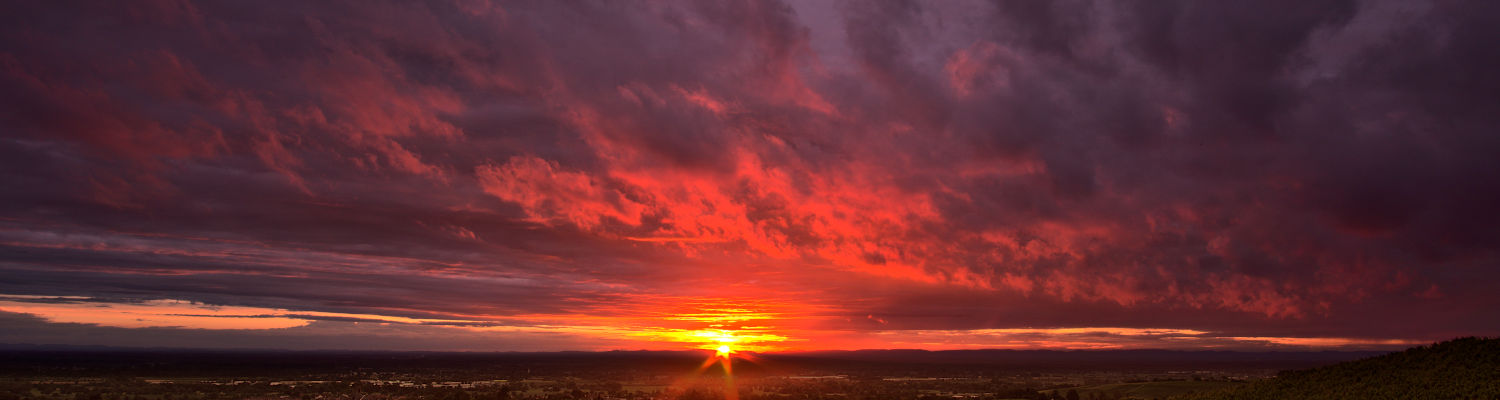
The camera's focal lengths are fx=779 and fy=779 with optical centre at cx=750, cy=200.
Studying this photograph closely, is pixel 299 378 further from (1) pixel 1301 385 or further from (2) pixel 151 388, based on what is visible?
(1) pixel 1301 385

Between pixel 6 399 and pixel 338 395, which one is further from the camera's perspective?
pixel 338 395

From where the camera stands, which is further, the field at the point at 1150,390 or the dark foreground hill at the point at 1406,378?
the field at the point at 1150,390

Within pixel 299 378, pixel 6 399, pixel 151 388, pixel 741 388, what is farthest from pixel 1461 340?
pixel 299 378

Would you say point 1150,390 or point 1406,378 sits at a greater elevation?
point 1406,378

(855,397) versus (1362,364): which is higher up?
(1362,364)

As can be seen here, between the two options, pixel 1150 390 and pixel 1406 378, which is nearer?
pixel 1406 378

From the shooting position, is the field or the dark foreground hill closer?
the dark foreground hill

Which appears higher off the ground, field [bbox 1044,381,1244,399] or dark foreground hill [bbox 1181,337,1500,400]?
dark foreground hill [bbox 1181,337,1500,400]

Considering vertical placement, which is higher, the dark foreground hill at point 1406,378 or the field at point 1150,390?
the dark foreground hill at point 1406,378
